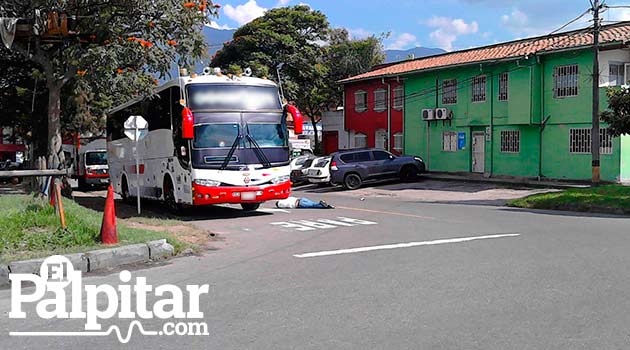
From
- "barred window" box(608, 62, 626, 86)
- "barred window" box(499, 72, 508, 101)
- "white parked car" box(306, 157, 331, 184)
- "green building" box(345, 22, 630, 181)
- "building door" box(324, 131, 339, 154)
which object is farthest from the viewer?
"building door" box(324, 131, 339, 154)

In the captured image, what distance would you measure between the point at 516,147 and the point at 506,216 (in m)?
13.6

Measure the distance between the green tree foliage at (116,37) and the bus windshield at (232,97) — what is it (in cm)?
171

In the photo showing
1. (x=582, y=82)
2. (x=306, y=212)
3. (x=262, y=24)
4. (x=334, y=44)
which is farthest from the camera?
(x=334, y=44)

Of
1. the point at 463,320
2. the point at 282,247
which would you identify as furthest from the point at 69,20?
the point at 463,320

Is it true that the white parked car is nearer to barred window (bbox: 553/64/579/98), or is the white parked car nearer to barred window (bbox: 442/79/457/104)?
barred window (bbox: 442/79/457/104)

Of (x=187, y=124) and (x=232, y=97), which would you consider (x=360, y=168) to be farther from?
(x=187, y=124)

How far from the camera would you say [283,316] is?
6.43m

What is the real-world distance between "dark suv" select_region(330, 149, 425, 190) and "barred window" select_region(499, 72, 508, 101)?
508cm

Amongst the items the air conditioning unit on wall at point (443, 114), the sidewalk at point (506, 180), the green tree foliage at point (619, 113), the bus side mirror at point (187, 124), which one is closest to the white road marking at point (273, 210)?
the bus side mirror at point (187, 124)

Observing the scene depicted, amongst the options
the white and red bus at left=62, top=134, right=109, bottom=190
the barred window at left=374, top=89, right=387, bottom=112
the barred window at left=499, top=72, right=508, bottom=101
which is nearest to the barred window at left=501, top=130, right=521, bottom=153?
the barred window at left=499, top=72, right=508, bottom=101

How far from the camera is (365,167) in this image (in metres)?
30.6

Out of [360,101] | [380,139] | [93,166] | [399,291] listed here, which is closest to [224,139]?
[399,291]

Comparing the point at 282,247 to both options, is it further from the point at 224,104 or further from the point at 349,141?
the point at 349,141

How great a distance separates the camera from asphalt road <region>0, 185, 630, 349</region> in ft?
18.7
